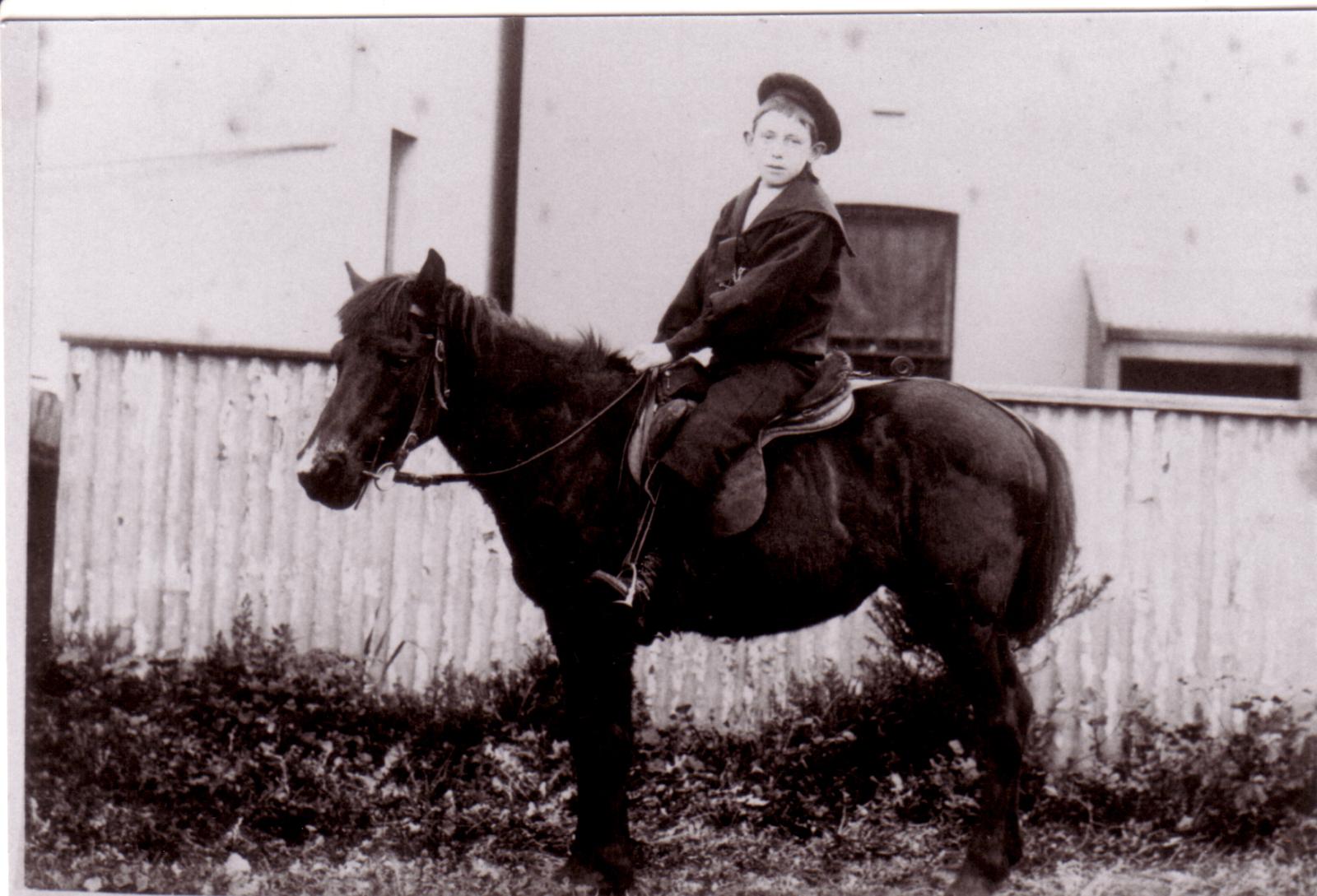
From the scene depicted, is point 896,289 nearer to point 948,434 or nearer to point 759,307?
point 948,434

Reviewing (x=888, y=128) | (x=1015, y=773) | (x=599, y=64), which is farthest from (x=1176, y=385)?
(x=599, y=64)

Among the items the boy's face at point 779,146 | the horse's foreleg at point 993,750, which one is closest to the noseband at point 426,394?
the boy's face at point 779,146

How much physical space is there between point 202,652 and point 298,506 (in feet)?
2.56

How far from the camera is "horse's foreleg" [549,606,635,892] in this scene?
3.99 metres

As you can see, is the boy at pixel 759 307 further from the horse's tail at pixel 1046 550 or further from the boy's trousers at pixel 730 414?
the horse's tail at pixel 1046 550

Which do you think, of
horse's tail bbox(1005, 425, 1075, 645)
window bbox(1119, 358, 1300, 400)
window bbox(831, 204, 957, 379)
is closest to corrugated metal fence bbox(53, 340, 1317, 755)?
window bbox(1119, 358, 1300, 400)

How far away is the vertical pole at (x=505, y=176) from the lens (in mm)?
4926

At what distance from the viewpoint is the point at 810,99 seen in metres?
4.16

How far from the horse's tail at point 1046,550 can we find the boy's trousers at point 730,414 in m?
0.98

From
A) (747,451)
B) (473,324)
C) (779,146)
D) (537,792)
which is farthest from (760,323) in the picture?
(537,792)

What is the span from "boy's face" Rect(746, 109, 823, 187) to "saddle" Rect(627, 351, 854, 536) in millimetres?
692

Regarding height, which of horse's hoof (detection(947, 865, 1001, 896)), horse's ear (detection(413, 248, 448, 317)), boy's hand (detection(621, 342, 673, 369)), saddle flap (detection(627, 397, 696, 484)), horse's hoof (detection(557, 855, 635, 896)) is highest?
horse's ear (detection(413, 248, 448, 317))

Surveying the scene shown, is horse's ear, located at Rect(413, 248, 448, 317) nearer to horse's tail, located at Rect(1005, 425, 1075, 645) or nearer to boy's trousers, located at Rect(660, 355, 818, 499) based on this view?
boy's trousers, located at Rect(660, 355, 818, 499)

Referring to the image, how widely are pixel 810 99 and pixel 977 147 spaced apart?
1.25 meters
